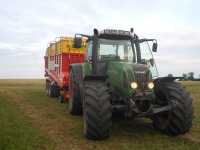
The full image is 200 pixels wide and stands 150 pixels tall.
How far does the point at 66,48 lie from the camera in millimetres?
17547

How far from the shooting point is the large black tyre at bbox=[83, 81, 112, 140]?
8539 mm

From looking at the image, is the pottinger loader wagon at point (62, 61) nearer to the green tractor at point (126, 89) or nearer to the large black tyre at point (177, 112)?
the green tractor at point (126, 89)

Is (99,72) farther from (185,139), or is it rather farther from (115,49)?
(185,139)

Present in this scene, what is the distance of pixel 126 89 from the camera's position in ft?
30.8

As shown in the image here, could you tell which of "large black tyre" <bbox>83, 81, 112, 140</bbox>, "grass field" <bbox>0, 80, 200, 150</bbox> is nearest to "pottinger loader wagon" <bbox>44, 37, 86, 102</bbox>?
"grass field" <bbox>0, 80, 200, 150</bbox>

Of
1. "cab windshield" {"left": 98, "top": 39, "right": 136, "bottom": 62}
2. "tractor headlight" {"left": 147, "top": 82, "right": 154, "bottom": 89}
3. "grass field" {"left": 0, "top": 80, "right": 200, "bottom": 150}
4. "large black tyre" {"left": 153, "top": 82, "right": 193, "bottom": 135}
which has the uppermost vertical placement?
"cab windshield" {"left": 98, "top": 39, "right": 136, "bottom": 62}

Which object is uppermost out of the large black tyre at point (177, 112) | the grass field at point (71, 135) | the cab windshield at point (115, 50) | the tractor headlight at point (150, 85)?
Answer: the cab windshield at point (115, 50)

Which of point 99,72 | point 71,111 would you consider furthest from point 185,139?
point 71,111

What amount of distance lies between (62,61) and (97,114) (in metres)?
9.22

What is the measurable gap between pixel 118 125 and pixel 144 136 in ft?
5.16

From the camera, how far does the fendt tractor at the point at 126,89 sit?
870 centimetres

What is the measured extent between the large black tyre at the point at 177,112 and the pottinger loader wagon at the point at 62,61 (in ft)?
22.1

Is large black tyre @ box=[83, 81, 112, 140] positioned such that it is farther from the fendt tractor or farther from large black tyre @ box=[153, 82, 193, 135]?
large black tyre @ box=[153, 82, 193, 135]

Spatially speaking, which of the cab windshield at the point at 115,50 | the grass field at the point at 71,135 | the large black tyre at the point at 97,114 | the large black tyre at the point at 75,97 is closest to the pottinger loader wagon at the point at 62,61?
the large black tyre at the point at 75,97
